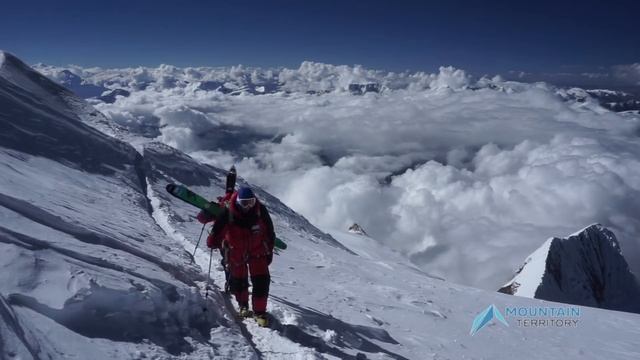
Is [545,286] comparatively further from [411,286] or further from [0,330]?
[0,330]

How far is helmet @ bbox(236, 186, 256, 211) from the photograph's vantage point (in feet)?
25.1

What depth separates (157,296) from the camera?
21.7 feet

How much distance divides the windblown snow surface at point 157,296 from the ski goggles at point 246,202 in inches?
74.4

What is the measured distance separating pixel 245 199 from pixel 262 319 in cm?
232

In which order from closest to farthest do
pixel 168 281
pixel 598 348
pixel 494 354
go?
pixel 168 281
pixel 494 354
pixel 598 348

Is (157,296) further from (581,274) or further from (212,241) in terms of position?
→ (581,274)

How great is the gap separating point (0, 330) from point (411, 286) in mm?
15775

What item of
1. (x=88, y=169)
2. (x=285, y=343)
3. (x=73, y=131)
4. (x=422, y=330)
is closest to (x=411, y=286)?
(x=422, y=330)

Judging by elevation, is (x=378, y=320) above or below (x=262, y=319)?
below

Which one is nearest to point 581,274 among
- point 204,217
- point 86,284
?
point 204,217

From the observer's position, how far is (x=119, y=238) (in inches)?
415

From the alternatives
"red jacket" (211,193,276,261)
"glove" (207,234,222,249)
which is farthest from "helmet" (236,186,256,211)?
"glove" (207,234,222,249)

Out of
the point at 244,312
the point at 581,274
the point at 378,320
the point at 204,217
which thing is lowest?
the point at 581,274

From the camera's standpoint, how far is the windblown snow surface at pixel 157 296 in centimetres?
532
